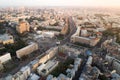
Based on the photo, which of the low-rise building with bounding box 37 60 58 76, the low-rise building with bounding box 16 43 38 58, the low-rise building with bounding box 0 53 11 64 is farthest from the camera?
the low-rise building with bounding box 16 43 38 58

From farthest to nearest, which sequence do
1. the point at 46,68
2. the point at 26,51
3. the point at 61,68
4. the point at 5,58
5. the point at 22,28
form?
1. the point at 22,28
2. the point at 26,51
3. the point at 5,58
4. the point at 61,68
5. the point at 46,68

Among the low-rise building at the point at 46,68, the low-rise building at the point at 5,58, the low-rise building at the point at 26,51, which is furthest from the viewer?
the low-rise building at the point at 26,51

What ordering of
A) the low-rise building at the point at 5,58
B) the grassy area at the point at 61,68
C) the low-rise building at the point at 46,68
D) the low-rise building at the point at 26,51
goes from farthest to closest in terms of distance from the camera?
the low-rise building at the point at 26,51 < the low-rise building at the point at 5,58 < the grassy area at the point at 61,68 < the low-rise building at the point at 46,68

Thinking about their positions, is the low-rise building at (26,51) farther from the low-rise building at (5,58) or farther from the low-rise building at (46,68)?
the low-rise building at (46,68)

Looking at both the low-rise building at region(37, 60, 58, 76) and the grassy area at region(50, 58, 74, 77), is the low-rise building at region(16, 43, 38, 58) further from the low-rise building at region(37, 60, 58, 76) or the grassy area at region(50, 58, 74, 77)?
the grassy area at region(50, 58, 74, 77)

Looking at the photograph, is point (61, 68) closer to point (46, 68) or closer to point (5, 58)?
point (46, 68)

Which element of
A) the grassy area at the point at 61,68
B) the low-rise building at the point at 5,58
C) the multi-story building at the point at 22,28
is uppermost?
the multi-story building at the point at 22,28

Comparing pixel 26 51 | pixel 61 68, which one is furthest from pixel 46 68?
pixel 26 51

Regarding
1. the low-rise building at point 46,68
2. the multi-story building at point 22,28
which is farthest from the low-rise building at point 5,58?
the multi-story building at point 22,28

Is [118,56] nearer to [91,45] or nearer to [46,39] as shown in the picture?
[91,45]

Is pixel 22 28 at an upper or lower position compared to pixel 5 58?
upper

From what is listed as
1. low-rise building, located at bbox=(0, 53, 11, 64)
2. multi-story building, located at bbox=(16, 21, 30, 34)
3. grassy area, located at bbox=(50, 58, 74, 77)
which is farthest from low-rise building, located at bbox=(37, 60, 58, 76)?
multi-story building, located at bbox=(16, 21, 30, 34)
